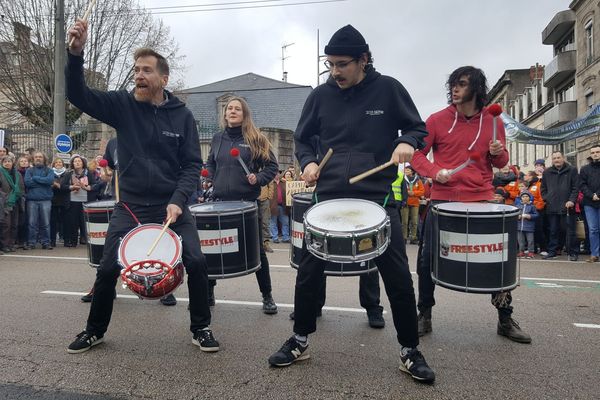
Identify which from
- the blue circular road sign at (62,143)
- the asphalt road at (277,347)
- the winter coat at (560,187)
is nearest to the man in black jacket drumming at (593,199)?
the winter coat at (560,187)

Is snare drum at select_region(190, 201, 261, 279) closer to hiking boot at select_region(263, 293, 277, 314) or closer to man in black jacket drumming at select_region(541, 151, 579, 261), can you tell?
hiking boot at select_region(263, 293, 277, 314)

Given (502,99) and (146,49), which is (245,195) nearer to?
(146,49)

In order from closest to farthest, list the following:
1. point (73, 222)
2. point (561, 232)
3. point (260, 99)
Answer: point (561, 232) → point (73, 222) → point (260, 99)

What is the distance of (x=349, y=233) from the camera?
9.78ft

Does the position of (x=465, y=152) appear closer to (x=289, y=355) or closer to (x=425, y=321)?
(x=425, y=321)

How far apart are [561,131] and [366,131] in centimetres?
1256

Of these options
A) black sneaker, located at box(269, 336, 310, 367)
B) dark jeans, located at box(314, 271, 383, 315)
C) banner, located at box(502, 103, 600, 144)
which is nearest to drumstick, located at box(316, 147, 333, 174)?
black sneaker, located at box(269, 336, 310, 367)

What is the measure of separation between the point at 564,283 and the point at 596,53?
2674cm

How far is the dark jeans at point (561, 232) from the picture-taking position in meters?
9.64

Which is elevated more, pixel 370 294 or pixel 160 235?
pixel 160 235

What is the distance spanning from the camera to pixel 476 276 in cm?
363

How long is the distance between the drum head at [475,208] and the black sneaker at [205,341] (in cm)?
199

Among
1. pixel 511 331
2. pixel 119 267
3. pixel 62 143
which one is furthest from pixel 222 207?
pixel 62 143

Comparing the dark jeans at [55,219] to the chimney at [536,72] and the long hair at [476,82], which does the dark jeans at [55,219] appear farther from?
the chimney at [536,72]
